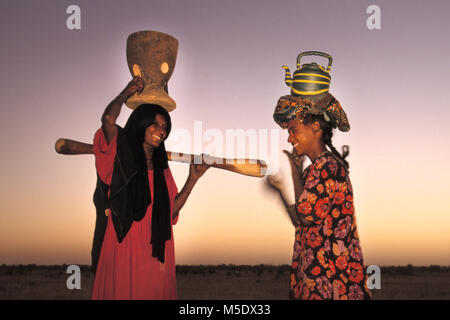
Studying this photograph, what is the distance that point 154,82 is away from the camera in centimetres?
494

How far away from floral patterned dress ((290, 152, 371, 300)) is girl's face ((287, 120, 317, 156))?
0.55ft

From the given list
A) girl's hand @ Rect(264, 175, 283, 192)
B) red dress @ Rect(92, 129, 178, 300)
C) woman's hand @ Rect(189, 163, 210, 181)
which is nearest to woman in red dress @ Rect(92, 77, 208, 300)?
red dress @ Rect(92, 129, 178, 300)

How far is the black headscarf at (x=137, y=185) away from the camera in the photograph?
179 inches

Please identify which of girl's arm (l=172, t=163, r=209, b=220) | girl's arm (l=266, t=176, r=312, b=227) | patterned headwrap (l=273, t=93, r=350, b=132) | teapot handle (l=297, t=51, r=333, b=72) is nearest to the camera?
girl's arm (l=266, t=176, r=312, b=227)

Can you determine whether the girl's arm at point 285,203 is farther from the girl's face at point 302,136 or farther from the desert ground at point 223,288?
the desert ground at point 223,288

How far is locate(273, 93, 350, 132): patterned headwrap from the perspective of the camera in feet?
13.9

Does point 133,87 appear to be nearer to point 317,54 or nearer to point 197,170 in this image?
point 197,170

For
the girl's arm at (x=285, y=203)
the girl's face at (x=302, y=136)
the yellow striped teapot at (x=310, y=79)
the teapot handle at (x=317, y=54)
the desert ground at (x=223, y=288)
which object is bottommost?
the desert ground at (x=223, y=288)

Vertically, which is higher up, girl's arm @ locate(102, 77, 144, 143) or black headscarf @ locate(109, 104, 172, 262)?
girl's arm @ locate(102, 77, 144, 143)

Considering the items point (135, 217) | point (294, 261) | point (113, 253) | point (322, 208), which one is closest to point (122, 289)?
point (113, 253)

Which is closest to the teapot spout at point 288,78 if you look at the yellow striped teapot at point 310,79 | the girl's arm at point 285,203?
the yellow striped teapot at point 310,79

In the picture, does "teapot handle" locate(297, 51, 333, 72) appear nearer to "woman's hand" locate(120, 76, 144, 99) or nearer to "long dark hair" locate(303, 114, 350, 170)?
"long dark hair" locate(303, 114, 350, 170)

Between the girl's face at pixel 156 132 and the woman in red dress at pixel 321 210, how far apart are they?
3.67 ft

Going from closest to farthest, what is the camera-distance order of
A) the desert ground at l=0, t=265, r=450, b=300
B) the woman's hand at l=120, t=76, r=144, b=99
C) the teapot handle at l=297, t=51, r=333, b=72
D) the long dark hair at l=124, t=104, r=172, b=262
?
the teapot handle at l=297, t=51, r=333, b=72 < the woman's hand at l=120, t=76, r=144, b=99 < the long dark hair at l=124, t=104, r=172, b=262 < the desert ground at l=0, t=265, r=450, b=300
